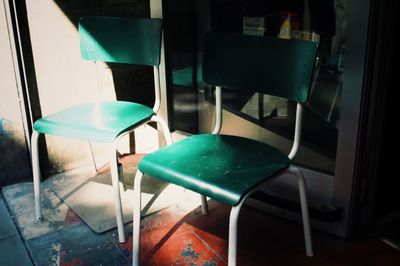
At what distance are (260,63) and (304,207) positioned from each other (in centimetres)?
53

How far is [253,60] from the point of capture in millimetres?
1634

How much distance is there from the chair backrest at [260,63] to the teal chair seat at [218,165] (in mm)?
211

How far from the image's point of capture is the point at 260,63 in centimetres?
162

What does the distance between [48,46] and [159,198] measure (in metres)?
0.92

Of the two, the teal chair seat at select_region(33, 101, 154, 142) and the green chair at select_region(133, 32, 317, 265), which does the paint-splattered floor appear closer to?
the green chair at select_region(133, 32, 317, 265)

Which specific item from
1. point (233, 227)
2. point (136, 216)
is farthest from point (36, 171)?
point (233, 227)

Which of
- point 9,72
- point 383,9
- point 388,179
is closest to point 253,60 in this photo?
point 383,9

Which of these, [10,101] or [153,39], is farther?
[10,101]

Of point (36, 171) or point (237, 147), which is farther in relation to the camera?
point (36, 171)

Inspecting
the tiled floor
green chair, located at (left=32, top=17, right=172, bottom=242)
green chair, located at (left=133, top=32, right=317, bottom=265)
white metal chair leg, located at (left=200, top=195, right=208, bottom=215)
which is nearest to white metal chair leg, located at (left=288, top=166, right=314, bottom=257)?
green chair, located at (left=133, top=32, right=317, bottom=265)

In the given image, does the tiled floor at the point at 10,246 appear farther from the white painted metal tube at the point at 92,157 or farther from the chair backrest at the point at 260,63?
the chair backrest at the point at 260,63

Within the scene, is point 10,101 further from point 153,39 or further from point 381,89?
point 381,89

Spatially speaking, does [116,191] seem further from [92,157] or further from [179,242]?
[92,157]

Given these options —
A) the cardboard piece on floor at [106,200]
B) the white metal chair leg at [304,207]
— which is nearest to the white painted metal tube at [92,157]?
the cardboard piece on floor at [106,200]
